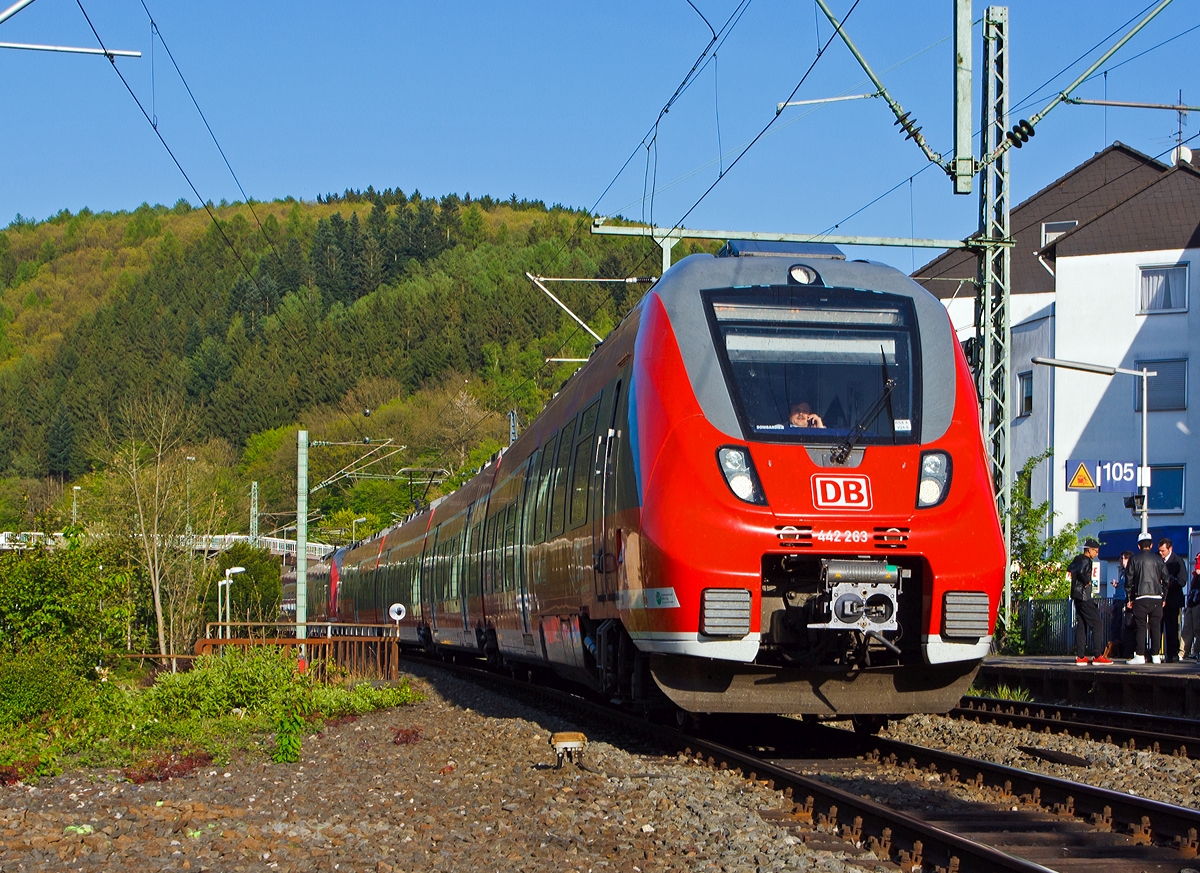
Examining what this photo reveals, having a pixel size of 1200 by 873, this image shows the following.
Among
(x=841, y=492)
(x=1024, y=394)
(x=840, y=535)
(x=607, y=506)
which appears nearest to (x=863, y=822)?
(x=840, y=535)

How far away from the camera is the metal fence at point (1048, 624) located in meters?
22.2

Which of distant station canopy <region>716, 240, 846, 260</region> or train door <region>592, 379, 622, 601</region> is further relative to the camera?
distant station canopy <region>716, 240, 846, 260</region>

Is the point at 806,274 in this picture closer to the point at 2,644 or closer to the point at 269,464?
the point at 2,644

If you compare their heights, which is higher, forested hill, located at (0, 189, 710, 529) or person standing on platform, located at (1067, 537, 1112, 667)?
forested hill, located at (0, 189, 710, 529)

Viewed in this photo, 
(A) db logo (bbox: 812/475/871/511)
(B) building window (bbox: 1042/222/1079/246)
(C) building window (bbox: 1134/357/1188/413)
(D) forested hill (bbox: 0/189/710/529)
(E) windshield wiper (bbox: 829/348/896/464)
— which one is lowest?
(A) db logo (bbox: 812/475/871/511)

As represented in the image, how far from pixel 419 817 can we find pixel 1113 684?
9.93 metres

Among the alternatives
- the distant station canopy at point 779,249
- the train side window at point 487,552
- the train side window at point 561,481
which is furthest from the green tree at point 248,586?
the distant station canopy at point 779,249

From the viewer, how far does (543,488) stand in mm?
15250

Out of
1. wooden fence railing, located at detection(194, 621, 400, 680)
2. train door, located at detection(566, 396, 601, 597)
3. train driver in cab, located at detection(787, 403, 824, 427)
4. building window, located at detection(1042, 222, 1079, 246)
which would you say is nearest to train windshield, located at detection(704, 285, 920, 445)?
train driver in cab, located at detection(787, 403, 824, 427)

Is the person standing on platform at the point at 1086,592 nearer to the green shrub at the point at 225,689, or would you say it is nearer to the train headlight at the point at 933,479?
the train headlight at the point at 933,479

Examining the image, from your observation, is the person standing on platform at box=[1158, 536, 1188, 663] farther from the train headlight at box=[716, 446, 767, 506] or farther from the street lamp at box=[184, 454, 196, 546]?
the street lamp at box=[184, 454, 196, 546]

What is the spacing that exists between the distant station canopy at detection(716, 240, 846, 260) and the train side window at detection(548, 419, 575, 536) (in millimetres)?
2540

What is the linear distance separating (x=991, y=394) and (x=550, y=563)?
22.7 ft

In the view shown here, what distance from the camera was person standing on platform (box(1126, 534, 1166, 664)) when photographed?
56.3ft
